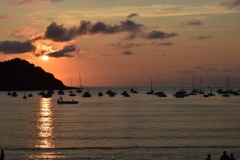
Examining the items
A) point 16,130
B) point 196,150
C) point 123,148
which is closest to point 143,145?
point 123,148

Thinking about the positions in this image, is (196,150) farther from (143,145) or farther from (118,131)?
(118,131)

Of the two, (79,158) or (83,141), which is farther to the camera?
(83,141)

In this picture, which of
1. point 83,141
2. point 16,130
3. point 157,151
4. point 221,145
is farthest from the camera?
point 16,130

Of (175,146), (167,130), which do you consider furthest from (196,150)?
(167,130)

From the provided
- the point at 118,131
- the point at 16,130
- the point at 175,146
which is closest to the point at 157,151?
the point at 175,146

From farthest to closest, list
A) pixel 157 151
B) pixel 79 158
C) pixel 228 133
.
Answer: pixel 228 133 < pixel 157 151 < pixel 79 158

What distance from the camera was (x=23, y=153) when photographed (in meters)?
54.0

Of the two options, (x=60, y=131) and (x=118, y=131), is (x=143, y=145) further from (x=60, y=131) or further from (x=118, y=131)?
(x=60, y=131)

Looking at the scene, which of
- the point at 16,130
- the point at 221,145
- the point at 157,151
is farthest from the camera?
the point at 16,130

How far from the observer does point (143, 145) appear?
60062 mm

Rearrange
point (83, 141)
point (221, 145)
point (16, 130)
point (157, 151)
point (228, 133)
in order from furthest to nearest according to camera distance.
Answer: point (16, 130) < point (228, 133) < point (83, 141) < point (221, 145) < point (157, 151)

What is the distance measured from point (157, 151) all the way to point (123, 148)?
4.89m

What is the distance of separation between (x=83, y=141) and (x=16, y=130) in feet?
63.2

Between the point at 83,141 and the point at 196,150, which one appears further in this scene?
the point at 83,141
